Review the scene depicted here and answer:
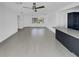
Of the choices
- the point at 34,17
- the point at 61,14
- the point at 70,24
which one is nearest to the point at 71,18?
the point at 70,24

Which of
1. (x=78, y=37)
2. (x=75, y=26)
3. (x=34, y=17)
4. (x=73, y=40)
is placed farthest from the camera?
(x=34, y=17)

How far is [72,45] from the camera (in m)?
4.84

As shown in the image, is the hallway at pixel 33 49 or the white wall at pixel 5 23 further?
the white wall at pixel 5 23

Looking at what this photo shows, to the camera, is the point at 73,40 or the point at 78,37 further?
the point at 73,40

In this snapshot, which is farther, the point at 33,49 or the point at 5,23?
the point at 5,23

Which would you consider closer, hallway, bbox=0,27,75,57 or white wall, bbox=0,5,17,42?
hallway, bbox=0,27,75,57

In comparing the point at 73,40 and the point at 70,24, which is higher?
the point at 70,24

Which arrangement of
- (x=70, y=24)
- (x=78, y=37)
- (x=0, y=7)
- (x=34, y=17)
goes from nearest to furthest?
(x=78, y=37) < (x=0, y=7) < (x=70, y=24) < (x=34, y=17)

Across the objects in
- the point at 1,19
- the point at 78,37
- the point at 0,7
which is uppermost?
the point at 0,7

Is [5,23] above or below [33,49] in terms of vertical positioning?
above

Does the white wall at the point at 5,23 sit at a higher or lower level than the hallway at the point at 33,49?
higher

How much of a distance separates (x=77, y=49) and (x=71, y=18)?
4.01m

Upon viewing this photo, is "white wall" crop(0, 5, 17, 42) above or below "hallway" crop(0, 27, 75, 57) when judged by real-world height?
above

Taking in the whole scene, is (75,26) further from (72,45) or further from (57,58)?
(57,58)
